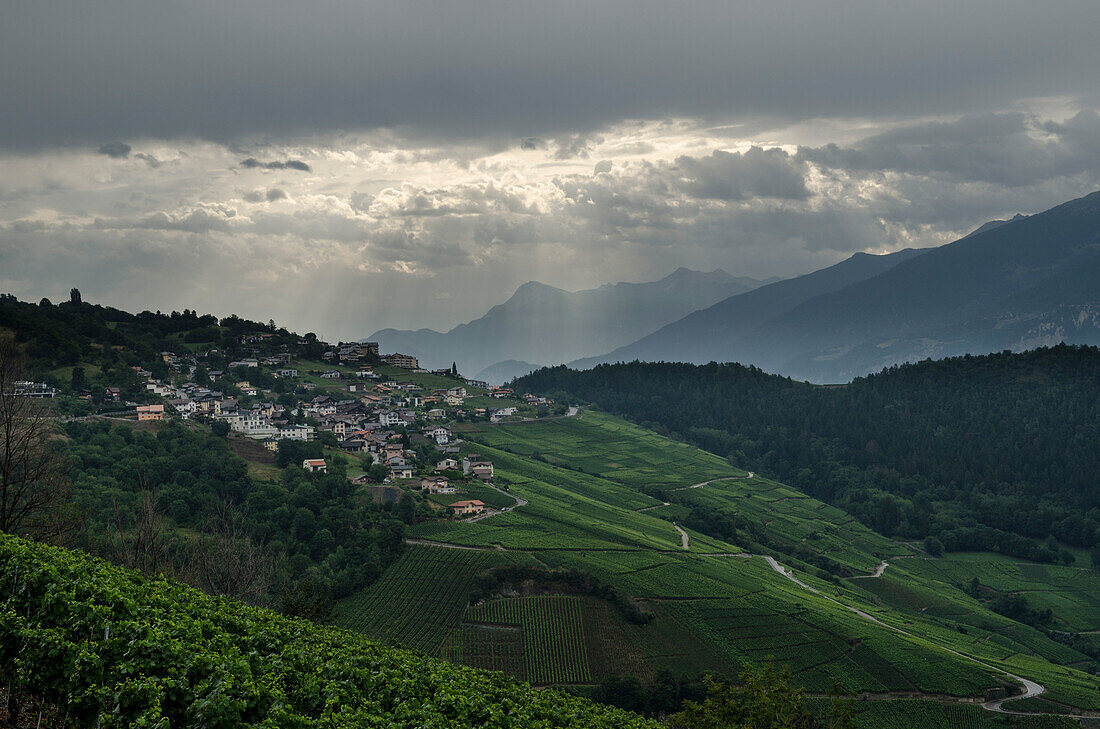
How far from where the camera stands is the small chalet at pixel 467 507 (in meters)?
84.4

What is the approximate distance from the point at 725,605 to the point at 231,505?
4841 cm

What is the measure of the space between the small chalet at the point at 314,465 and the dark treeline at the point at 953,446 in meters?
99.9

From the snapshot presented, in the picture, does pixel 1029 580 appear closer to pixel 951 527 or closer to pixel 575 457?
pixel 951 527

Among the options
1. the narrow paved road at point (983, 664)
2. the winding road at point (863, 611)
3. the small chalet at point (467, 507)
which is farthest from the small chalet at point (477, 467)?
the narrow paved road at point (983, 664)

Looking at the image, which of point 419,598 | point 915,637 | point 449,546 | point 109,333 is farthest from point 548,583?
point 109,333

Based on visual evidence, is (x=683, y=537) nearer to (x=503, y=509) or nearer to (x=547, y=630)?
(x=503, y=509)

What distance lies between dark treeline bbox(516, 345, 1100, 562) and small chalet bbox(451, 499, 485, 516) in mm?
82926

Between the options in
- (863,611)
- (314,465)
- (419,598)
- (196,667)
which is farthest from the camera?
(314,465)

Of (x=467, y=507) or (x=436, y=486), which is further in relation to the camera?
(x=436, y=486)

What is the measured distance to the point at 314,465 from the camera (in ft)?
285

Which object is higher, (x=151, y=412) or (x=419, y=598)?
(x=151, y=412)

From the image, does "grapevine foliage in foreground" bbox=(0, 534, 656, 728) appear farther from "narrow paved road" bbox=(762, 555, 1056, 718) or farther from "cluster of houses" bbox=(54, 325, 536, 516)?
"cluster of houses" bbox=(54, 325, 536, 516)

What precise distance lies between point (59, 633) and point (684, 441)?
17225 cm

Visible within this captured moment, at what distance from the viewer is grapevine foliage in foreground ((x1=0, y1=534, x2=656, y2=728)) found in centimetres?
1362
